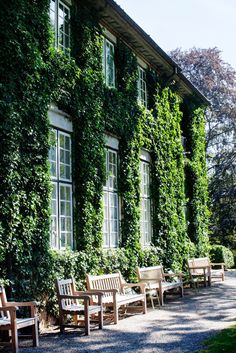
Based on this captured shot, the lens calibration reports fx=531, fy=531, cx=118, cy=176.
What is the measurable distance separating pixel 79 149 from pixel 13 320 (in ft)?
16.5

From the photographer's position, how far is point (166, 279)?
16.8 m

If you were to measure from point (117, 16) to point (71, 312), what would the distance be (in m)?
7.87

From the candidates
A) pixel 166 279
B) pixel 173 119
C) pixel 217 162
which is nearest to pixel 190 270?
pixel 166 279

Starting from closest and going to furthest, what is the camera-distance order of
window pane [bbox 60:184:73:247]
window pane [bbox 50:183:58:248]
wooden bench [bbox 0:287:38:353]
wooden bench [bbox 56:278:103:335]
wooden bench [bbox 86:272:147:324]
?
1. wooden bench [bbox 0:287:38:353]
2. wooden bench [bbox 56:278:103:335]
3. wooden bench [bbox 86:272:147:324]
4. window pane [bbox 50:183:58:248]
5. window pane [bbox 60:184:73:247]

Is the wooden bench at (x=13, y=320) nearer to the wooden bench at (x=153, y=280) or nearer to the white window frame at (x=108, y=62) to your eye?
the wooden bench at (x=153, y=280)

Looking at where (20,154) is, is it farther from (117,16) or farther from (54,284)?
(117,16)

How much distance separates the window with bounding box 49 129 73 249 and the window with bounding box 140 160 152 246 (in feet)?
15.4

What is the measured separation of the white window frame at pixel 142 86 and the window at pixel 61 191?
524 cm

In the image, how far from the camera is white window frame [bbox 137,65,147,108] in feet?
54.3

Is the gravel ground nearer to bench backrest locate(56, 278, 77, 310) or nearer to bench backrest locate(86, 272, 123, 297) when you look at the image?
bench backrest locate(56, 278, 77, 310)

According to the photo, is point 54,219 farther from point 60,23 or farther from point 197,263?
point 197,263

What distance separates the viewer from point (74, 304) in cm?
1042

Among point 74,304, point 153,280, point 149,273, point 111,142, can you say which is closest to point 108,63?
point 111,142

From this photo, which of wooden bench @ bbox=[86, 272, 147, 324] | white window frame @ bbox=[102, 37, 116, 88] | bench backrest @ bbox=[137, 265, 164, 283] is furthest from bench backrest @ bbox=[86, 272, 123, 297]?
white window frame @ bbox=[102, 37, 116, 88]
